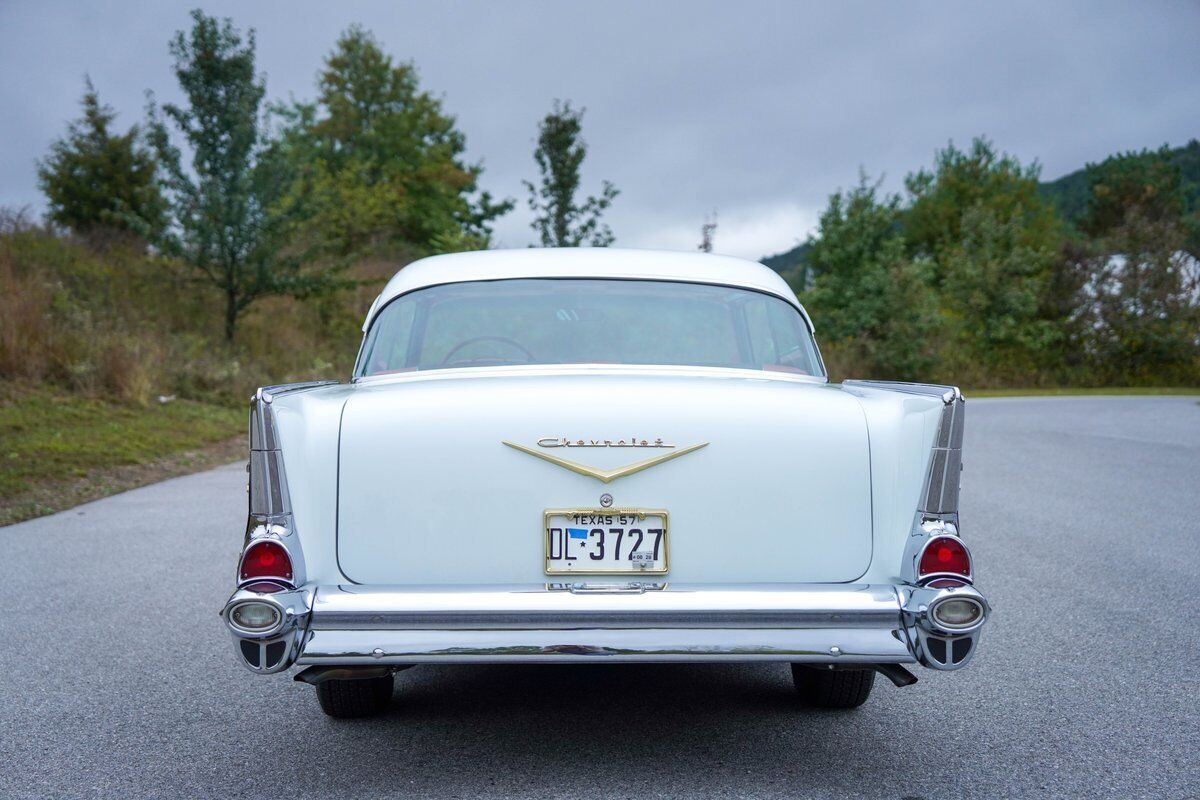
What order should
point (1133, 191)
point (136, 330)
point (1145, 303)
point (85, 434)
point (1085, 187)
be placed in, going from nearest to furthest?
1. point (85, 434)
2. point (136, 330)
3. point (1145, 303)
4. point (1133, 191)
5. point (1085, 187)

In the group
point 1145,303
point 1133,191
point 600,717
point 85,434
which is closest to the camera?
point 600,717

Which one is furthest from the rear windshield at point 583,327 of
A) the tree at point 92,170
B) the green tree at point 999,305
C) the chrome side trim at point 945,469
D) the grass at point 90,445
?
the green tree at point 999,305

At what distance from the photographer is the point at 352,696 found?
3.41 metres

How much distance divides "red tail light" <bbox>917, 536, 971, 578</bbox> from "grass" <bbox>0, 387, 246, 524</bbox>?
7.27 m

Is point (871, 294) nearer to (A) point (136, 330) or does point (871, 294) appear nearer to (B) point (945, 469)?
(A) point (136, 330)

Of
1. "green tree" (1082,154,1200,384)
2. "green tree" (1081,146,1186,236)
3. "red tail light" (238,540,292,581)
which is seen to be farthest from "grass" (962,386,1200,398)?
"green tree" (1081,146,1186,236)

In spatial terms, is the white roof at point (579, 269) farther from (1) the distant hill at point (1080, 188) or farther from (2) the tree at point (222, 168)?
(1) the distant hill at point (1080, 188)

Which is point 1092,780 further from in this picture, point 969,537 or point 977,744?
point 969,537

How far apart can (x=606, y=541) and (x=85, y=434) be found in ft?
32.3

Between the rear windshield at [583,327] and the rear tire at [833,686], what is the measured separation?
1.12 metres

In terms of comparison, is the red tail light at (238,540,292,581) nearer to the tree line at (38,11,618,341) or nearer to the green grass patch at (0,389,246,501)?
the green grass patch at (0,389,246,501)

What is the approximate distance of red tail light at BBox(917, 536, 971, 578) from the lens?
9.19 feet

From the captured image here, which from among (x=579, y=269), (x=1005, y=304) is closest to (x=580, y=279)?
(x=579, y=269)

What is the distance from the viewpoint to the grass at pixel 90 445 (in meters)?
8.74
